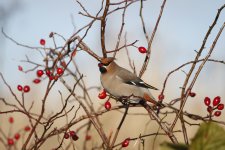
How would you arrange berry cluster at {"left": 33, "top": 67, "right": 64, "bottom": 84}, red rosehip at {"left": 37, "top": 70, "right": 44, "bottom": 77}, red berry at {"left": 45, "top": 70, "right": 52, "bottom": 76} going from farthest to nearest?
red rosehip at {"left": 37, "top": 70, "right": 44, "bottom": 77}, red berry at {"left": 45, "top": 70, "right": 52, "bottom": 76}, berry cluster at {"left": 33, "top": 67, "right": 64, "bottom": 84}

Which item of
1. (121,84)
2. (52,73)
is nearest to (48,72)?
(52,73)

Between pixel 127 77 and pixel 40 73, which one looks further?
pixel 127 77

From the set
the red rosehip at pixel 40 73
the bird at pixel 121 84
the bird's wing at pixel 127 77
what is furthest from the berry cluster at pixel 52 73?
the bird's wing at pixel 127 77

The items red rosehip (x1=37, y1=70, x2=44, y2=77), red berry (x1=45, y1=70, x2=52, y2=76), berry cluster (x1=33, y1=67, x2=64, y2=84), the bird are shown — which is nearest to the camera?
berry cluster (x1=33, y1=67, x2=64, y2=84)

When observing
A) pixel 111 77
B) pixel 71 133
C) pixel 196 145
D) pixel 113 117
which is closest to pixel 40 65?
pixel 71 133

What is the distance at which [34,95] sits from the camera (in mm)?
7242

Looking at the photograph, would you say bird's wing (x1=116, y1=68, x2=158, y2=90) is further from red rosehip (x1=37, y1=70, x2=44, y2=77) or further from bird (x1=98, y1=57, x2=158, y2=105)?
red rosehip (x1=37, y1=70, x2=44, y2=77)

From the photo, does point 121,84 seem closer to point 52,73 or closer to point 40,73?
point 40,73

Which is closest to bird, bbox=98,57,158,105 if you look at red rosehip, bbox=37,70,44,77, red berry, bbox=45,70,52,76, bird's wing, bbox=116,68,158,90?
bird's wing, bbox=116,68,158,90

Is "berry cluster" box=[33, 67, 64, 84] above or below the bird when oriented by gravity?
below

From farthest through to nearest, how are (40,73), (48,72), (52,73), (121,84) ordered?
(121,84) → (40,73) → (48,72) → (52,73)

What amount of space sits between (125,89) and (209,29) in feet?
5.66

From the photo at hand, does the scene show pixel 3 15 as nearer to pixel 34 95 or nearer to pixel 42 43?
pixel 42 43

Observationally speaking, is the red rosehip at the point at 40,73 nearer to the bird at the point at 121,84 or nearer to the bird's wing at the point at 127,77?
the bird at the point at 121,84
